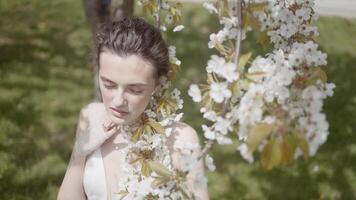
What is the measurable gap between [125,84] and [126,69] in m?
0.07

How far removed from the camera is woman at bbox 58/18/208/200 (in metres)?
2.17

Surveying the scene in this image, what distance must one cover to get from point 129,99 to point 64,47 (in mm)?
4554

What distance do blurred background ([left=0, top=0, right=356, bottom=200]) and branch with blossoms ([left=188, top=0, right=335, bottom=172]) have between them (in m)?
2.22

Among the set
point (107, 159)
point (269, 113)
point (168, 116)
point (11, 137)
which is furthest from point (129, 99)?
point (11, 137)

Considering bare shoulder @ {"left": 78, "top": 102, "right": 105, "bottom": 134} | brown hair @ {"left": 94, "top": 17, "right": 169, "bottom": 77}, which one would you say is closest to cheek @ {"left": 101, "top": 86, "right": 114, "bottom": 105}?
brown hair @ {"left": 94, "top": 17, "right": 169, "bottom": 77}

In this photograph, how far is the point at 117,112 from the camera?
7.14 ft

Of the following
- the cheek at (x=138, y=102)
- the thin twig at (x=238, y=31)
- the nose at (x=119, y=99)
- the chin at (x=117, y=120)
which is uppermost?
the thin twig at (x=238, y=31)

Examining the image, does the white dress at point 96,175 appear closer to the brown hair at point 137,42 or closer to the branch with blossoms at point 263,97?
the brown hair at point 137,42

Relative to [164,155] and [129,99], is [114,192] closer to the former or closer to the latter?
[164,155]

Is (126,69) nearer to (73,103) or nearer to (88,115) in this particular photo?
(88,115)

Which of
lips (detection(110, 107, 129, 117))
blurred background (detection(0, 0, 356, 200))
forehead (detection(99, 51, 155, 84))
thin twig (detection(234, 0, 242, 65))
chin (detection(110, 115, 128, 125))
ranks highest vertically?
thin twig (detection(234, 0, 242, 65))

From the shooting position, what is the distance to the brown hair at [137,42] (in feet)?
7.28

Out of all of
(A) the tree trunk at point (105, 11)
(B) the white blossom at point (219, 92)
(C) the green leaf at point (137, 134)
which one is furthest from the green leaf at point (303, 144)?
(A) the tree trunk at point (105, 11)

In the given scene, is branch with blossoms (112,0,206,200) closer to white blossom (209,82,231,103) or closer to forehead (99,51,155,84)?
forehead (99,51,155,84)
